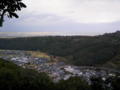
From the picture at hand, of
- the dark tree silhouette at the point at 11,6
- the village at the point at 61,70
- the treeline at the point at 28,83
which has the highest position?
the dark tree silhouette at the point at 11,6

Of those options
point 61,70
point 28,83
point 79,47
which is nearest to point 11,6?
point 28,83

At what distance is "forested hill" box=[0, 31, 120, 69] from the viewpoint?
73.9 m

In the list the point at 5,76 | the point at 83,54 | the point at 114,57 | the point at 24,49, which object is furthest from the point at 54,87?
the point at 24,49

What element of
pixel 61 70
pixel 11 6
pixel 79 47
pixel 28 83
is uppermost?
pixel 11 6

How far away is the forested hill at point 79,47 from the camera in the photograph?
73.9 meters

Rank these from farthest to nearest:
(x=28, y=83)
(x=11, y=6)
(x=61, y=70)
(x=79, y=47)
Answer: (x=79, y=47), (x=61, y=70), (x=28, y=83), (x=11, y=6)

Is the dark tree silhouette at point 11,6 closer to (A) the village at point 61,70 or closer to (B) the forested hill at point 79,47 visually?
(A) the village at point 61,70

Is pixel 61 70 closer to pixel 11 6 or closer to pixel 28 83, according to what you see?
pixel 28 83

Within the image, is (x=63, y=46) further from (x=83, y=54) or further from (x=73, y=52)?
(x=83, y=54)

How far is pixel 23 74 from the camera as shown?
1767 centimetres

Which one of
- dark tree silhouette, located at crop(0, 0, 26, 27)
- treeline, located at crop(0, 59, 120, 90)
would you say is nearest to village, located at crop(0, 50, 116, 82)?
treeline, located at crop(0, 59, 120, 90)

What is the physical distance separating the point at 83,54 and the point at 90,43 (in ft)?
36.6

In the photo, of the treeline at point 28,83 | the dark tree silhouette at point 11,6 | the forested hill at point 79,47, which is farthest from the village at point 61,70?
the dark tree silhouette at point 11,6

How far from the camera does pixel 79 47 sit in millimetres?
93625
